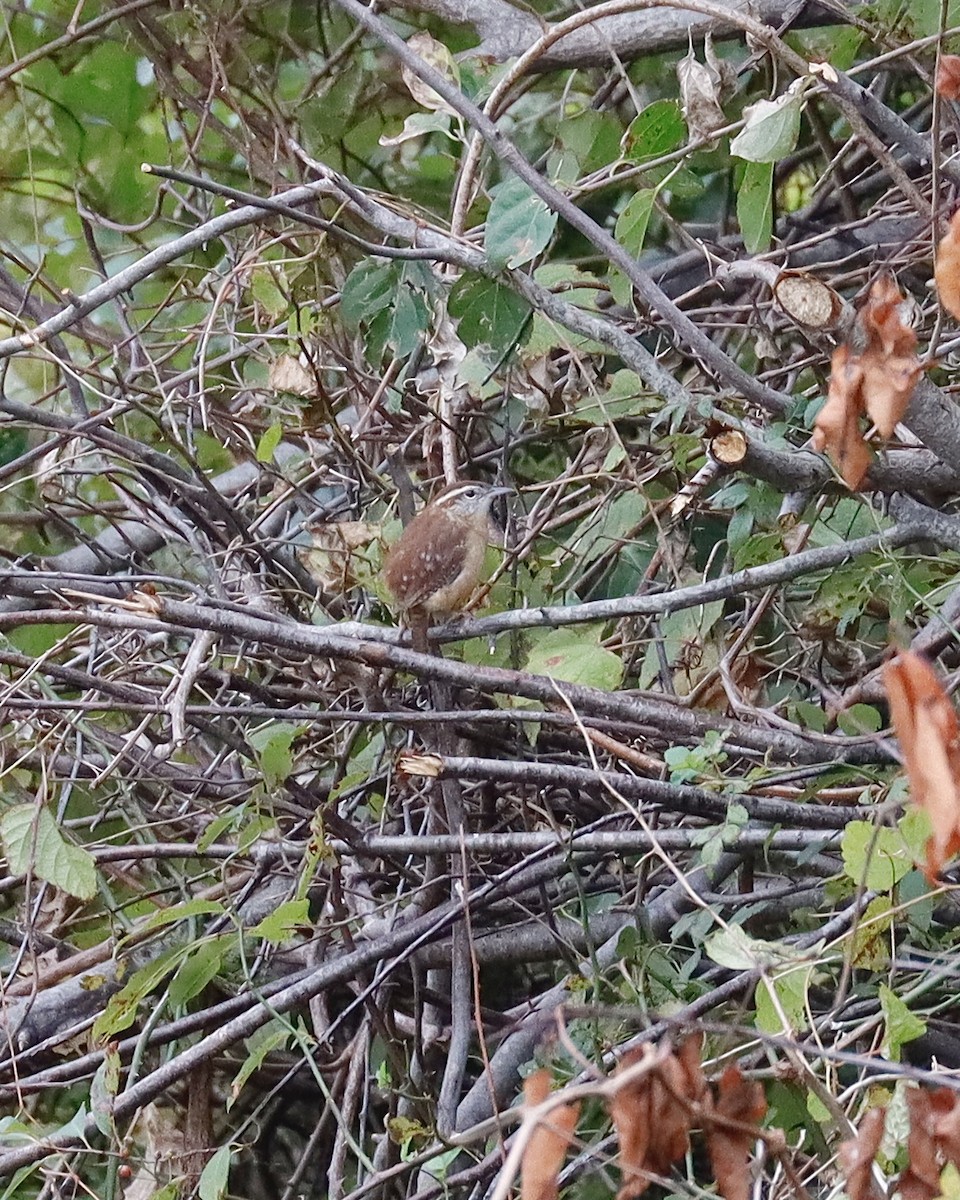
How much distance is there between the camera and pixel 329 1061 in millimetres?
3311

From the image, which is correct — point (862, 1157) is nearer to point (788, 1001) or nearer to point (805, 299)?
point (788, 1001)

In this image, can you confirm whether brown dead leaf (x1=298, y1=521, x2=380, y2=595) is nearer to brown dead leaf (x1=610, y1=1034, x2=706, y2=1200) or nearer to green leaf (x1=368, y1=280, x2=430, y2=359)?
green leaf (x1=368, y1=280, x2=430, y2=359)

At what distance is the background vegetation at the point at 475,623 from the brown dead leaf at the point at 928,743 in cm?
49

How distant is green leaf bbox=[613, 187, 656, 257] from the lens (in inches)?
103

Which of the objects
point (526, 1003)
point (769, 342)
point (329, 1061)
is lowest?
point (329, 1061)

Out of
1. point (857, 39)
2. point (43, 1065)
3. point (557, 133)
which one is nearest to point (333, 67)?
point (557, 133)

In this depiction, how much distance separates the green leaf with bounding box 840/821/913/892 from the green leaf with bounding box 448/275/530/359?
3.62ft

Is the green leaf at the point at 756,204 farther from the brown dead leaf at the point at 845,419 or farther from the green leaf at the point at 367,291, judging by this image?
the brown dead leaf at the point at 845,419

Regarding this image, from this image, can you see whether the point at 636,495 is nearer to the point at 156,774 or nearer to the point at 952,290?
the point at 156,774

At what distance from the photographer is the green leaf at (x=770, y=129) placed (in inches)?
88.6

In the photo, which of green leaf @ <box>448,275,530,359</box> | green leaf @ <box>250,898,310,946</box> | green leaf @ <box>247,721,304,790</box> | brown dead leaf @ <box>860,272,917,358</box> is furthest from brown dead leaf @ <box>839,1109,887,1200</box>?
green leaf @ <box>448,275,530,359</box>

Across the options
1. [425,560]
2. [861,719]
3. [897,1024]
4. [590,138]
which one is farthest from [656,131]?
[897,1024]

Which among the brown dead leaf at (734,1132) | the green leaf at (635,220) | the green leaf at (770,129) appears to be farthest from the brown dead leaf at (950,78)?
the brown dead leaf at (734,1132)

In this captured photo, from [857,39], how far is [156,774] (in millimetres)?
2318
